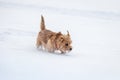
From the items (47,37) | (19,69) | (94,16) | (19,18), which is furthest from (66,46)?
(94,16)

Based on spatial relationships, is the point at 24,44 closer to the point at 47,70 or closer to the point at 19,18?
the point at 47,70

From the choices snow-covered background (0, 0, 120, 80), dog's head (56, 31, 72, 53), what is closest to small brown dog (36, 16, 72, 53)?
dog's head (56, 31, 72, 53)

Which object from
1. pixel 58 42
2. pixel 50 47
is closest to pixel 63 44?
pixel 58 42

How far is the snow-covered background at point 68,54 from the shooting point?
631 centimetres

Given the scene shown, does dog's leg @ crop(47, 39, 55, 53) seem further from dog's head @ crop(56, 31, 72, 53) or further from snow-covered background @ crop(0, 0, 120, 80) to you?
snow-covered background @ crop(0, 0, 120, 80)

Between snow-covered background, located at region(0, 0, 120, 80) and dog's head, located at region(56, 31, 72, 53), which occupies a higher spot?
dog's head, located at region(56, 31, 72, 53)

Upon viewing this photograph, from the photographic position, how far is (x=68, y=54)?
827 cm

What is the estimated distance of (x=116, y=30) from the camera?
42.2ft

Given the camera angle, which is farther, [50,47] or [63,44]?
[50,47]

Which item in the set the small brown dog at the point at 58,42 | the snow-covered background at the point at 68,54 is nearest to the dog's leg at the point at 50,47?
the small brown dog at the point at 58,42

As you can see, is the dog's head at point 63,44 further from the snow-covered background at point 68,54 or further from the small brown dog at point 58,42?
the snow-covered background at point 68,54

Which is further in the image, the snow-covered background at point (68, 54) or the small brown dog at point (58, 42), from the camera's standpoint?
the small brown dog at point (58, 42)

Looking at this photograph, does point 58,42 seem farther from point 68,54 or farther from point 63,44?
point 68,54

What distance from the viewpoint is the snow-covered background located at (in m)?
6.31
